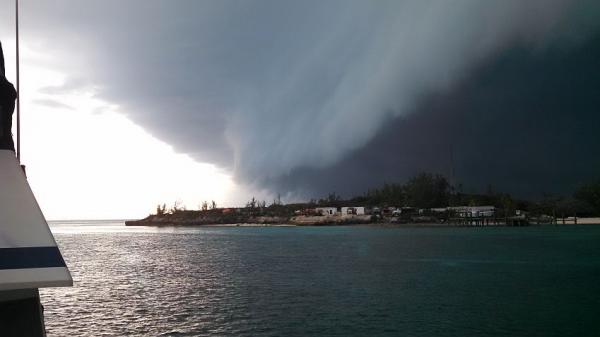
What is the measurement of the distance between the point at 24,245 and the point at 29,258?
26 cm

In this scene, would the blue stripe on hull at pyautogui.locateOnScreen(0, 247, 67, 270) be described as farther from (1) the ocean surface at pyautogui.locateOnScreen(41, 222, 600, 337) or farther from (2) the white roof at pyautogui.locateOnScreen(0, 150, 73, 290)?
(1) the ocean surface at pyautogui.locateOnScreen(41, 222, 600, 337)

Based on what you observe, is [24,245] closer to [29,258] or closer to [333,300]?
[29,258]

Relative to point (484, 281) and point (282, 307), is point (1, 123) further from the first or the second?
point (484, 281)

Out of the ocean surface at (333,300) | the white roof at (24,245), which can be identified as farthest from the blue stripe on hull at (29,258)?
the ocean surface at (333,300)

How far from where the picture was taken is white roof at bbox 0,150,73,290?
6.03 metres

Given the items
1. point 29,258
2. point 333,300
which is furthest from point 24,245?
point 333,300

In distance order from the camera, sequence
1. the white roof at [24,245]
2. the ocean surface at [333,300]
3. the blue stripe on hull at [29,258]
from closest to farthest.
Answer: the white roof at [24,245] < the blue stripe on hull at [29,258] < the ocean surface at [333,300]

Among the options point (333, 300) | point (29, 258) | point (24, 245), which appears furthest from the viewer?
point (333, 300)

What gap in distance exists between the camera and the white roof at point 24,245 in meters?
6.03

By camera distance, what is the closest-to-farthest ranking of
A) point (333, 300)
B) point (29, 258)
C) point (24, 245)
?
point (29, 258) < point (24, 245) < point (333, 300)

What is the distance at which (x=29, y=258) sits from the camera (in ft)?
20.8

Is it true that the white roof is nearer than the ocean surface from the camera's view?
Yes

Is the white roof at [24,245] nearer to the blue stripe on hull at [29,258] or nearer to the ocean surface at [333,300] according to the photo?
the blue stripe on hull at [29,258]

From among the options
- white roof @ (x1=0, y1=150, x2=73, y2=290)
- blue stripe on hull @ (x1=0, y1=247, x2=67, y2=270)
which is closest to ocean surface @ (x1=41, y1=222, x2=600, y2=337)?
white roof @ (x1=0, y1=150, x2=73, y2=290)
